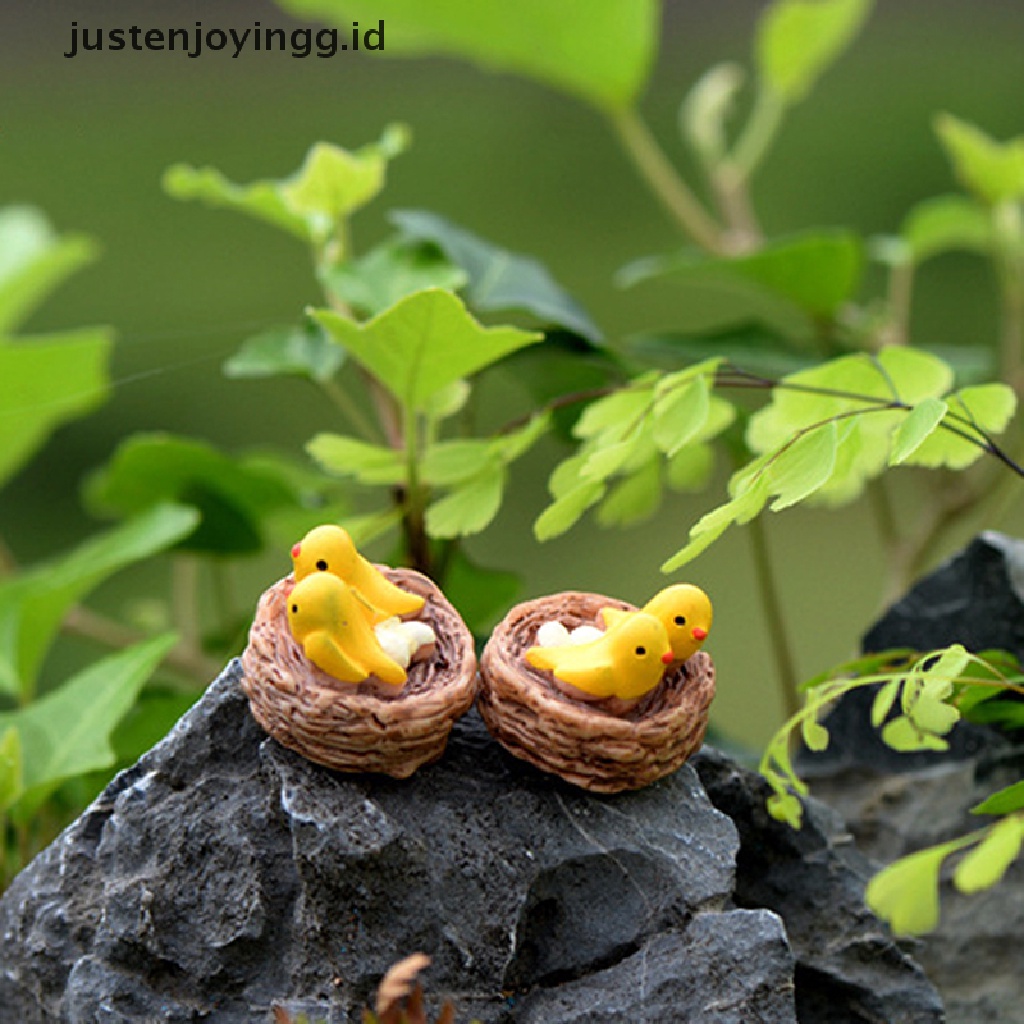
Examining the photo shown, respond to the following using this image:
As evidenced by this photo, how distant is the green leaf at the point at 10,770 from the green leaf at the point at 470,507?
0.16m

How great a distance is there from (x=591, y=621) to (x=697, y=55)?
4.63 ft

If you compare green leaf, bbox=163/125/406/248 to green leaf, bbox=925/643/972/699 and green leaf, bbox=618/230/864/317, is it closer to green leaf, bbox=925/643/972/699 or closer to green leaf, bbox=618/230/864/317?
green leaf, bbox=618/230/864/317

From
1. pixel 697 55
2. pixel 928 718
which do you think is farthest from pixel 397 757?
pixel 697 55

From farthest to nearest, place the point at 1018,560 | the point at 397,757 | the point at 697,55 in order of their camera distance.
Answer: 1. the point at 697,55
2. the point at 1018,560
3. the point at 397,757

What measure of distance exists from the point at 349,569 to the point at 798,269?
1.22 ft

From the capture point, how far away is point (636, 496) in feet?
1.62

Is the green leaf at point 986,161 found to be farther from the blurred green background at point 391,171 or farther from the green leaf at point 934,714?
the blurred green background at point 391,171

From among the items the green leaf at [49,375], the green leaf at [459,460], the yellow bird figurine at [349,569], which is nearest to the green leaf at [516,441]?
the green leaf at [459,460]

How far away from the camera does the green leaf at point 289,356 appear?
1.75ft

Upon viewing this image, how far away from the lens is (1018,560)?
0.45 metres

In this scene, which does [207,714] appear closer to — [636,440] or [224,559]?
[636,440]

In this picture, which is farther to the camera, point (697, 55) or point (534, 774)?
point (697, 55)

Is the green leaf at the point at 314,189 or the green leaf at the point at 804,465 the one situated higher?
the green leaf at the point at 804,465

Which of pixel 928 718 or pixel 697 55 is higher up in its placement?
pixel 928 718
